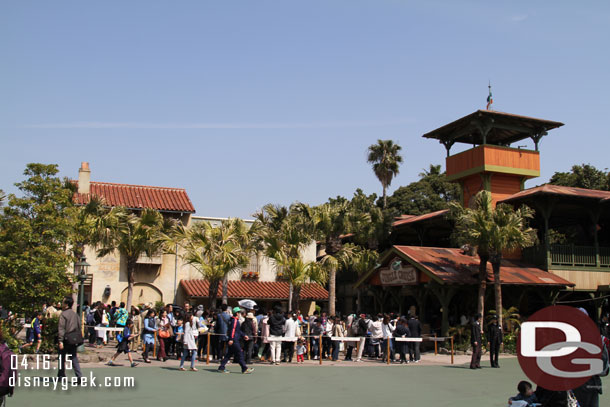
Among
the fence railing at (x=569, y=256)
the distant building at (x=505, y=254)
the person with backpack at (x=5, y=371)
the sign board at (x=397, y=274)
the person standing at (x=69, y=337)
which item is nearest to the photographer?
the person with backpack at (x=5, y=371)

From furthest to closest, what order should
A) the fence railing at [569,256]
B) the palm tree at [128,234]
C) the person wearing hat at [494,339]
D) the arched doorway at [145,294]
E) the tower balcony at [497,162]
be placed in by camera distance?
the arched doorway at [145,294] → the tower balcony at [497,162] → the fence railing at [569,256] → the palm tree at [128,234] → the person wearing hat at [494,339]

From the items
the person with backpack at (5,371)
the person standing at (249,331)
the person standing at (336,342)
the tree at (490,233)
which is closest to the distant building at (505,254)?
the tree at (490,233)

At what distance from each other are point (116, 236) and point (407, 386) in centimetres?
1714

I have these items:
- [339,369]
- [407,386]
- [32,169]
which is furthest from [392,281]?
[32,169]

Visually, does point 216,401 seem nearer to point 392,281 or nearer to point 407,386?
point 407,386

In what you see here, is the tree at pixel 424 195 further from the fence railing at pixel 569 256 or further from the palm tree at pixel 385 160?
the fence railing at pixel 569 256

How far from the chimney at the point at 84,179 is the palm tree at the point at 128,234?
7886mm

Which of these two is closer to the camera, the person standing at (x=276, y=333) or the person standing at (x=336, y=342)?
the person standing at (x=276, y=333)

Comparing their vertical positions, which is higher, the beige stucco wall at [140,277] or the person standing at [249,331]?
the beige stucco wall at [140,277]

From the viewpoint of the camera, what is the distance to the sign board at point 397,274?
26.9 metres

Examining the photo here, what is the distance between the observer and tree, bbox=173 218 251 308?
84.6 feet

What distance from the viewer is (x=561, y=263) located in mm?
28922

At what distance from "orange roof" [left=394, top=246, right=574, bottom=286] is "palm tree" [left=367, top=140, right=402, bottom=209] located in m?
27.7

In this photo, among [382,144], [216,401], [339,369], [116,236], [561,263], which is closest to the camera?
[216,401]
